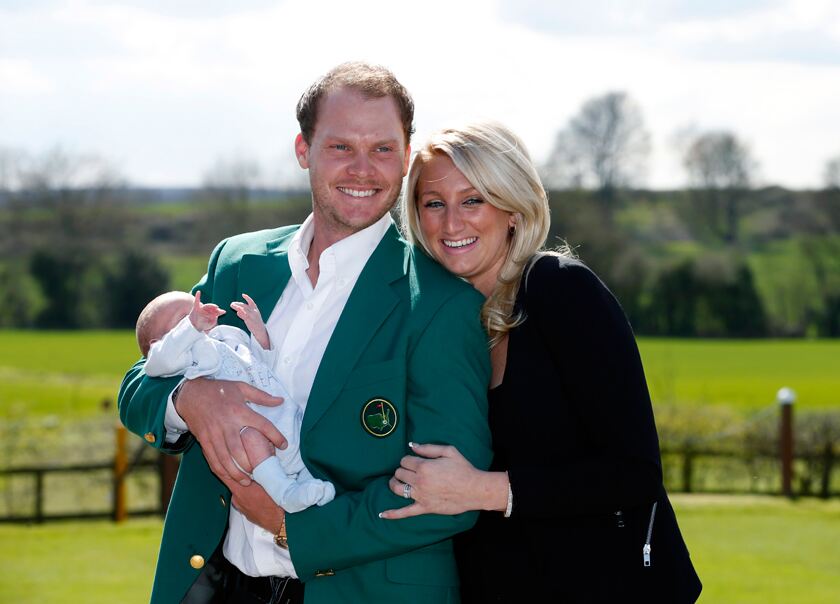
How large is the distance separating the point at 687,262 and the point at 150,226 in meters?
28.5

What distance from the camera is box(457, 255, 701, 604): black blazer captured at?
2672 millimetres

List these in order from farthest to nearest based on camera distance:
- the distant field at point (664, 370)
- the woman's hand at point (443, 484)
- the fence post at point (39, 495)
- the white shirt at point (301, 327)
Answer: the distant field at point (664, 370) < the fence post at point (39, 495) < the white shirt at point (301, 327) < the woman's hand at point (443, 484)

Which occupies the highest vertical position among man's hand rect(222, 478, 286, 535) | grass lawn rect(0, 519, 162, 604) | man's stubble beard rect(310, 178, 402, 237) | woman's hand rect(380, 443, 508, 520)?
man's stubble beard rect(310, 178, 402, 237)

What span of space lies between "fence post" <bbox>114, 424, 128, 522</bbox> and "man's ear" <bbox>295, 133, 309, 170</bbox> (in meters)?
10.4

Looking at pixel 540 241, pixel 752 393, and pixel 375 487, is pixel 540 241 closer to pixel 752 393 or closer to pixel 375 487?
pixel 375 487

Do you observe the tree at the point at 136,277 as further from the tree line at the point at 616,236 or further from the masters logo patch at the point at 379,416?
the masters logo patch at the point at 379,416

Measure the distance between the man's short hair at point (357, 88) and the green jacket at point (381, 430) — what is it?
16.6 inches

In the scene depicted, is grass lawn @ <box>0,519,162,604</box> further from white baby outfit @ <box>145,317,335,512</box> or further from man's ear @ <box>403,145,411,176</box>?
man's ear @ <box>403,145,411,176</box>

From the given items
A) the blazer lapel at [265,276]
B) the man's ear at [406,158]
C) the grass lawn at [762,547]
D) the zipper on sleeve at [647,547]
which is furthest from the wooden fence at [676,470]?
the zipper on sleeve at [647,547]

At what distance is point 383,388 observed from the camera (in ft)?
8.80

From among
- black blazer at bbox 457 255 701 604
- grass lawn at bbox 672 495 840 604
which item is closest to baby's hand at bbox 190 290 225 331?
black blazer at bbox 457 255 701 604

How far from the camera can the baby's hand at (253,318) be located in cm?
288

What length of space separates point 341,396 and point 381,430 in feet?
0.44

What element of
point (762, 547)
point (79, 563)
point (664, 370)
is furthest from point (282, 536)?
point (664, 370)
